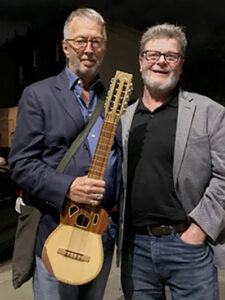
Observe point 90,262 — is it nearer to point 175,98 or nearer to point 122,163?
point 122,163

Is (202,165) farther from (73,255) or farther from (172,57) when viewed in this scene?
(73,255)

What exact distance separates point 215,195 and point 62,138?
0.80m

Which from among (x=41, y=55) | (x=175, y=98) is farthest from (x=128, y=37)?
(x=175, y=98)

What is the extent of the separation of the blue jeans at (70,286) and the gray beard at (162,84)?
748mm

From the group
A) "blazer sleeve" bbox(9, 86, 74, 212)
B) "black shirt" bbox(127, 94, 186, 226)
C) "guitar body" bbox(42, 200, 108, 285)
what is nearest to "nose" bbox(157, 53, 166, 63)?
"black shirt" bbox(127, 94, 186, 226)

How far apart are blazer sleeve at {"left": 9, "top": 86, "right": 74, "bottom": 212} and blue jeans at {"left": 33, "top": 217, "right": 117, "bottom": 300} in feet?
1.23

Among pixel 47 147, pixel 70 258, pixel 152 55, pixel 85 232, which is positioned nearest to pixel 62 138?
pixel 47 147

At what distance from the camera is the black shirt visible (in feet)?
6.41

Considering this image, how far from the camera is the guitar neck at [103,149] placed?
5.64 feet

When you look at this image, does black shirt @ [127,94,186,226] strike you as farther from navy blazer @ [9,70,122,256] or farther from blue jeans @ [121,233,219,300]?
navy blazer @ [9,70,122,256]

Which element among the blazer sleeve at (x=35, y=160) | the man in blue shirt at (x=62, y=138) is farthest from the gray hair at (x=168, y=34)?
the blazer sleeve at (x=35, y=160)

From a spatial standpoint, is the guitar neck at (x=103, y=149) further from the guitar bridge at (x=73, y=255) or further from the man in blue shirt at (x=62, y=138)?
the guitar bridge at (x=73, y=255)

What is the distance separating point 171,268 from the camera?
197 cm

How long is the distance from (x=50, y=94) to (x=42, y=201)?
53 centimetres
